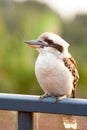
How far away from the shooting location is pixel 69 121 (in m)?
2.44

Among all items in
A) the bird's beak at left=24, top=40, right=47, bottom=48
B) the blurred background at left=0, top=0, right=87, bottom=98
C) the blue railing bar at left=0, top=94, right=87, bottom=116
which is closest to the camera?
the blue railing bar at left=0, top=94, right=87, bottom=116

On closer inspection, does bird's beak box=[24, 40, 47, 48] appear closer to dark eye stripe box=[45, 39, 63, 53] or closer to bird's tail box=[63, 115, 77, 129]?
dark eye stripe box=[45, 39, 63, 53]

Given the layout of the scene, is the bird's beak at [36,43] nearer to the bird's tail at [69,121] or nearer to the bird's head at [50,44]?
the bird's head at [50,44]

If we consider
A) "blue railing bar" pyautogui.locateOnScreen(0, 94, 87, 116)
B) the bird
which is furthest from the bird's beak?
"blue railing bar" pyautogui.locateOnScreen(0, 94, 87, 116)

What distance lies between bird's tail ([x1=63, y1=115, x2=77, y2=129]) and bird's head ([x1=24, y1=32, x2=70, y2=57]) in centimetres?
47

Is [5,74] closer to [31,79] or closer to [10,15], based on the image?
[31,79]

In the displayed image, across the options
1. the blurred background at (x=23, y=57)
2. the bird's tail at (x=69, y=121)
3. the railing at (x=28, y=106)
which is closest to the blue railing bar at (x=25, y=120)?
the railing at (x=28, y=106)

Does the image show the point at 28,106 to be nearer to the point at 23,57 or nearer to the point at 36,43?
the point at 36,43

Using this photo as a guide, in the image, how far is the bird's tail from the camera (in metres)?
2.44

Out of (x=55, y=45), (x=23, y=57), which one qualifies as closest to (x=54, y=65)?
(x=55, y=45)

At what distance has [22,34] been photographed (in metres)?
8.75

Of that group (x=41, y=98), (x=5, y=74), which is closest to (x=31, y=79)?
(x=5, y=74)

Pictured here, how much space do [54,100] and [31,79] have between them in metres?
4.85

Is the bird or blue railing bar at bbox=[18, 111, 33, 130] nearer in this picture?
blue railing bar at bbox=[18, 111, 33, 130]
